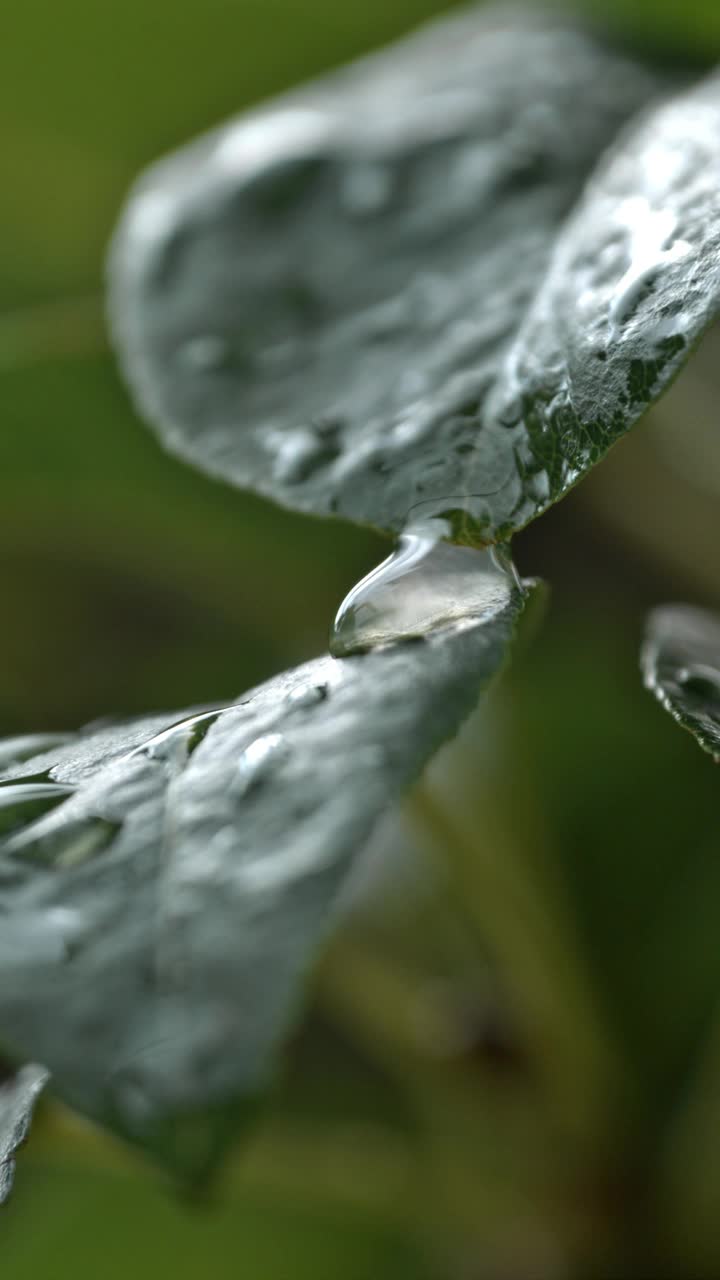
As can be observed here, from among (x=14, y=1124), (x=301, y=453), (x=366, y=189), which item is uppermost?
(x=366, y=189)

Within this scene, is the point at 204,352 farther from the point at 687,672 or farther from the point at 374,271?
the point at 687,672

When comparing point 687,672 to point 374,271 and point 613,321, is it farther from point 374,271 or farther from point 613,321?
point 374,271

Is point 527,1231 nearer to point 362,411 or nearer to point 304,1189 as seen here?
point 304,1189

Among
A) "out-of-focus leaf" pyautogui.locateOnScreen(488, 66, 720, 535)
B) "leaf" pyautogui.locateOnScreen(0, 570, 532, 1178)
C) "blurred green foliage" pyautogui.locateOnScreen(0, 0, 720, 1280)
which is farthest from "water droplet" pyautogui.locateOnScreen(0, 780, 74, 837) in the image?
"blurred green foliage" pyautogui.locateOnScreen(0, 0, 720, 1280)

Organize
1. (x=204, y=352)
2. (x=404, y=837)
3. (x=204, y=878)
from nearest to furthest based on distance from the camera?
(x=204, y=878)
(x=204, y=352)
(x=404, y=837)

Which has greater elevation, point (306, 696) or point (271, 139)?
point (271, 139)

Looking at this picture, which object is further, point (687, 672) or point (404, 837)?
point (404, 837)

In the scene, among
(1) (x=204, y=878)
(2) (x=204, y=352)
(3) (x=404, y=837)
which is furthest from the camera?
(3) (x=404, y=837)

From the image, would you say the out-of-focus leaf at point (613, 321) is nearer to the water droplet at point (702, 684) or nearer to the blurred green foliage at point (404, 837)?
the water droplet at point (702, 684)

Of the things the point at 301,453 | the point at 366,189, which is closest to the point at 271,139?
the point at 366,189
